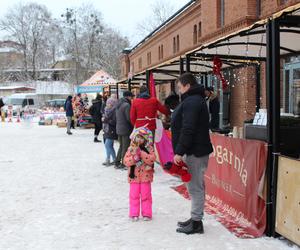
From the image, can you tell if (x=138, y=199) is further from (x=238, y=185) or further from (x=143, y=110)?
(x=143, y=110)

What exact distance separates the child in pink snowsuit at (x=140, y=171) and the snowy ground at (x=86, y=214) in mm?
200

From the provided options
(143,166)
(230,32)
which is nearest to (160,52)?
(230,32)

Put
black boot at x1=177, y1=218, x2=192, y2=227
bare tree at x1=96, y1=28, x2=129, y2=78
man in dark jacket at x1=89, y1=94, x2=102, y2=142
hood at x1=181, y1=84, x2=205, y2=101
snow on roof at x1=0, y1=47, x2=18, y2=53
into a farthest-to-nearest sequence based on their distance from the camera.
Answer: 1. snow on roof at x1=0, y1=47, x2=18, y2=53
2. bare tree at x1=96, y1=28, x2=129, y2=78
3. man in dark jacket at x1=89, y1=94, x2=102, y2=142
4. black boot at x1=177, y1=218, x2=192, y2=227
5. hood at x1=181, y1=84, x2=205, y2=101

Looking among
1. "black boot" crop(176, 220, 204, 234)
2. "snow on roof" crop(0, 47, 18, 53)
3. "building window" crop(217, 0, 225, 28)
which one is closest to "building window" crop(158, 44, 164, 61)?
"building window" crop(217, 0, 225, 28)

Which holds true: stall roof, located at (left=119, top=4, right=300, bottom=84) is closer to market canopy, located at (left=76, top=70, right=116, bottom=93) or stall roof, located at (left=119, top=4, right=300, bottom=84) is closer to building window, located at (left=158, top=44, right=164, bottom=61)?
market canopy, located at (left=76, top=70, right=116, bottom=93)

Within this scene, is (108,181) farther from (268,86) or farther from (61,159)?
(268,86)

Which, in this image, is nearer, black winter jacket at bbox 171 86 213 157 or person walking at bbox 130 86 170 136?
black winter jacket at bbox 171 86 213 157

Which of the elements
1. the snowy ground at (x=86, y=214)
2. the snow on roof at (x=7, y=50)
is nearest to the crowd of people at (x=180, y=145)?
the snowy ground at (x=86, y=214)

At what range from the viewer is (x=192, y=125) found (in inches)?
190

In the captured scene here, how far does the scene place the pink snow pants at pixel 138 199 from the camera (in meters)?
5.81

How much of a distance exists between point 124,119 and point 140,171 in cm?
356

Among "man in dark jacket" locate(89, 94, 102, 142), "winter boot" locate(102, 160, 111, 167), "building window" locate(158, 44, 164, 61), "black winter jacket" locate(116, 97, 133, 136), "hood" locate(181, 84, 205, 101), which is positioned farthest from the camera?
"building window" locate(158, 44, 164, 61)

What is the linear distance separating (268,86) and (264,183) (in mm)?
1150

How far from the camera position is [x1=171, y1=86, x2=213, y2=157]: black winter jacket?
4.84 metres
